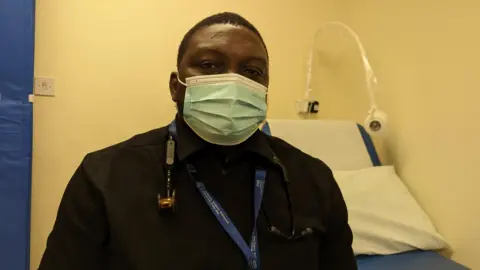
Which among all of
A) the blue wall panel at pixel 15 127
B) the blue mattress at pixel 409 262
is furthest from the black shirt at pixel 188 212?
the blue wall panel at pixel 15 127

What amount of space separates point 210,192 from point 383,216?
106 cm

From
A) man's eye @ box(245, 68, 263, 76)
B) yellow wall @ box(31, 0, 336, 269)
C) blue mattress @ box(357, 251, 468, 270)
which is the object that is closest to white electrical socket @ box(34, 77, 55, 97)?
yellow wall @ box(31, 0, 336, 269)

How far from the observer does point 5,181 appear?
1810 millimetres

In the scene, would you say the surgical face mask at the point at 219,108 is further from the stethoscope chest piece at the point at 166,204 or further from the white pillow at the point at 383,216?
the white pillow at the point at 383,216

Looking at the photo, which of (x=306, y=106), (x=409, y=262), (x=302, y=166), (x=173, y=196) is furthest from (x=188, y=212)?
(x=306, y=106)

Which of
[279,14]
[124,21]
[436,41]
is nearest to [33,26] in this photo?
[124,21]

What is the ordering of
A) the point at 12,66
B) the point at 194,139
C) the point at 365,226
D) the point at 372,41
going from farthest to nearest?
the point at 372,41 → the point at 12,66 → the point at 365,226 → the point at 194,139

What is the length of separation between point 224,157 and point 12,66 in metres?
1.32

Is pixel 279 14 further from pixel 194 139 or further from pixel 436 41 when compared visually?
pixel 194 139

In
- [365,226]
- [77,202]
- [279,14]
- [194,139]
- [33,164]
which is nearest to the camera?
[77,202]

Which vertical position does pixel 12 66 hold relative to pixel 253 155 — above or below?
above

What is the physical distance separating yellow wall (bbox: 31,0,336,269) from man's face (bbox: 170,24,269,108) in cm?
129

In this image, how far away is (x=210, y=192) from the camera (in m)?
0.87

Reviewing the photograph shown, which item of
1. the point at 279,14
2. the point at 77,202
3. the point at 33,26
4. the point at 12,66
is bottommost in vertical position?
the point at 77,202
